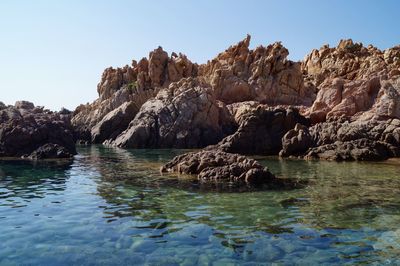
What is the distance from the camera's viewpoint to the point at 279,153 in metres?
41.7

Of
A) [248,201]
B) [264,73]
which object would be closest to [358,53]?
[264,73]

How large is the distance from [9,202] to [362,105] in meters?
39.8

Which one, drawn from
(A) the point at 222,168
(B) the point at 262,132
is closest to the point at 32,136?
(B) the point at 262,132

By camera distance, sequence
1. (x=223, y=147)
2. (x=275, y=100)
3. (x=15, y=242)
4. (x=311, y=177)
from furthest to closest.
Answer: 1. (x=275, y=100)
2. (x=223, y=147)
3. (x=311, y=177)
4. (x=15, y=242)

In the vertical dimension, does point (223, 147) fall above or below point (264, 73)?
below

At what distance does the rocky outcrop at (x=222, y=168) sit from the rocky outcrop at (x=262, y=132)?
16950mm

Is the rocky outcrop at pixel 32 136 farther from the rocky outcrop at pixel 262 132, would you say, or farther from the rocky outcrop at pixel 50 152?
the rocky outcrop at pixel 262 132

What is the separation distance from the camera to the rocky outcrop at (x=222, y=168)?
21.8 meters

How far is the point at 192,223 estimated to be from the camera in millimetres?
13359

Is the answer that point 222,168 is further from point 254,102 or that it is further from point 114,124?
point 114,124

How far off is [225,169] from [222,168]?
1.01 ft

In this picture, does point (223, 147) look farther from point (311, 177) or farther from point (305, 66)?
point (305, 66)

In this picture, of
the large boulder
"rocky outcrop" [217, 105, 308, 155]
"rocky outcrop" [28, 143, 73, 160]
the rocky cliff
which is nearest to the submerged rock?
"rocky outcrop" [28, 143, 73, 160]

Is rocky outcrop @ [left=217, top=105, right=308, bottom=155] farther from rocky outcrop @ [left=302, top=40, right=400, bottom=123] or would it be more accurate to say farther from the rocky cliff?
rocky outcrop @ [left=302, top=40, right=400, bottom=123]
